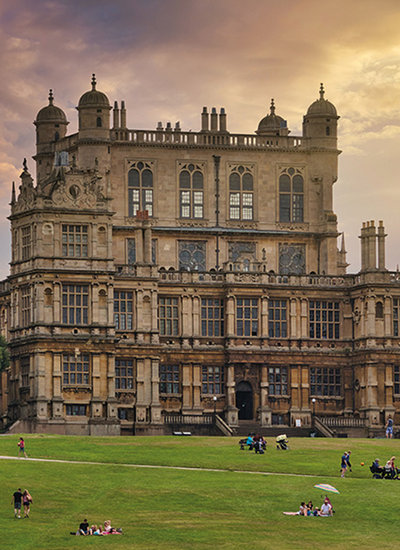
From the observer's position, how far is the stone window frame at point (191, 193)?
126 metres

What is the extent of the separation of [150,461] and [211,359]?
3383 centimetres

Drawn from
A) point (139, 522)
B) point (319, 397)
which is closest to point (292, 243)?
point (319, 397)

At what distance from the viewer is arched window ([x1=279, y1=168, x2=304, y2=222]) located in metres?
129

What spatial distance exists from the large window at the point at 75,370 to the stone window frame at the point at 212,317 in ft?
40.7

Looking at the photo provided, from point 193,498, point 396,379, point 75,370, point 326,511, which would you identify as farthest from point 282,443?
point 396,379

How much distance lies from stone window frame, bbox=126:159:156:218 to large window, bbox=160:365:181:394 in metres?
14.1

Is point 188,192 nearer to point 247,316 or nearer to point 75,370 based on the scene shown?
point 247,316

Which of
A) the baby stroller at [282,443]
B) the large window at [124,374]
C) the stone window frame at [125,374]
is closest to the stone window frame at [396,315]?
the stone window frame at [125,374]

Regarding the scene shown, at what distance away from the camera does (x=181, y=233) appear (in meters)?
125

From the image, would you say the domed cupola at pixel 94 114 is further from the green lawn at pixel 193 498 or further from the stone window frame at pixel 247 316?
the green lawn at pixel 193 498

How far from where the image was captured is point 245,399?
395 ft

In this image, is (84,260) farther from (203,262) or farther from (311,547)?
(311,547)

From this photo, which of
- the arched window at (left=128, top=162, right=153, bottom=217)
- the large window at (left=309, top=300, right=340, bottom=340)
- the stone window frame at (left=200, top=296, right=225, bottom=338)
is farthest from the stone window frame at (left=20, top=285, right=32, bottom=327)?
the large window at (left=309, top=300, right=340, bottom=340)

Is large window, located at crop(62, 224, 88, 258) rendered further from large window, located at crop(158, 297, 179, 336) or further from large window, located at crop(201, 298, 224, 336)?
large window, located at crop(201, 298, 224, 336)
